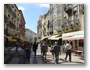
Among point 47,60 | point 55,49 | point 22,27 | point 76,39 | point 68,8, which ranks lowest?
point 47,60

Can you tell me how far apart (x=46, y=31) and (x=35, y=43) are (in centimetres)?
48

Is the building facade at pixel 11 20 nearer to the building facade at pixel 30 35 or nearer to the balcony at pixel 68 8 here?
the building facade at pixel 30 35

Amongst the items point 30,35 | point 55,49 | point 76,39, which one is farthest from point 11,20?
point 76,39

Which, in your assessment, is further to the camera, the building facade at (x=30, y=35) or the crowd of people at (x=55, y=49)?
the crowd of people at (x=55, y=49)

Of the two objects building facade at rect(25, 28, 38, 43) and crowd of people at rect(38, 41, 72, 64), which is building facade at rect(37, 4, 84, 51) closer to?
crowd of people at rect(38, 41, 72, 64)

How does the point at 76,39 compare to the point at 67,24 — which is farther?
the point at 67,24

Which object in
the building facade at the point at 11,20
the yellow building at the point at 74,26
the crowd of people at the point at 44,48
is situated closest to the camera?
the building facade at the point at 11,20

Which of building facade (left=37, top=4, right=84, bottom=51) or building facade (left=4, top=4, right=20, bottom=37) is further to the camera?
building facade (left=37, top=4, right=84, bottom=51)

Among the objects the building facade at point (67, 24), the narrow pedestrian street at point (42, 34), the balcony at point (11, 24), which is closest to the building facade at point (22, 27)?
Answer: the narrow pedestrian street at point (42, 34)

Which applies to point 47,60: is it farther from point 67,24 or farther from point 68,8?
point 68,8

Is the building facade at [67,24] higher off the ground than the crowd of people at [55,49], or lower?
higher

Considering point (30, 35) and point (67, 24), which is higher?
point (67, 24)

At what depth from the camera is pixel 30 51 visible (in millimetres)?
9367

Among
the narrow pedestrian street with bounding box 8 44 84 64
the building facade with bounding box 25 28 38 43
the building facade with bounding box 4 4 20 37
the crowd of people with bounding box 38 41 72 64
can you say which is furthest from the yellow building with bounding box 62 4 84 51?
the building facade with bounding box 4 4 20 37
